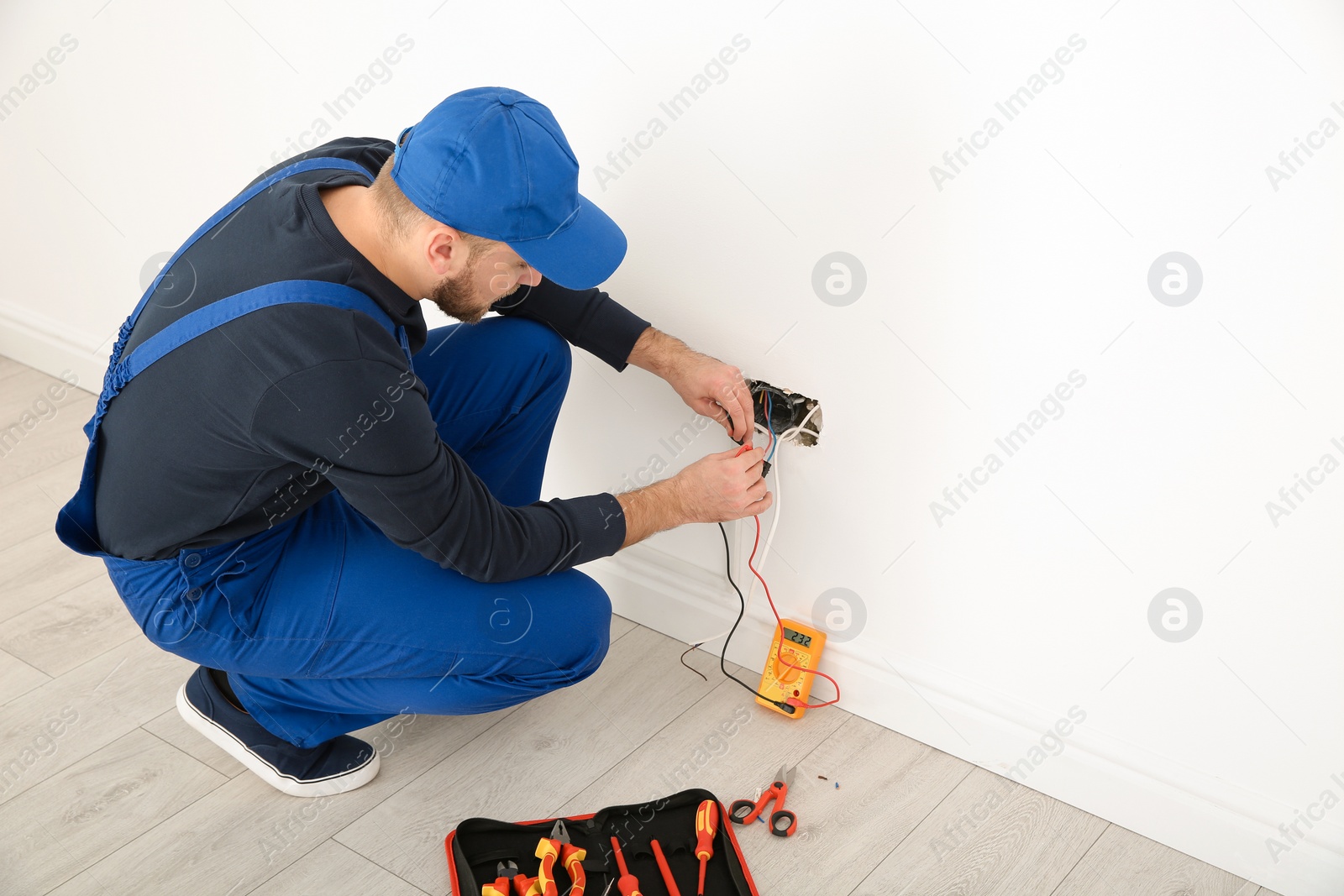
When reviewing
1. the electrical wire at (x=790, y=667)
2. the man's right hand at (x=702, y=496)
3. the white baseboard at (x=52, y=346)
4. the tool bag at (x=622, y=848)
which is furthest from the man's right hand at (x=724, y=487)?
the white baseboard at (x=52, y=346)

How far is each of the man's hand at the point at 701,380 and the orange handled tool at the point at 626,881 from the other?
652 mm

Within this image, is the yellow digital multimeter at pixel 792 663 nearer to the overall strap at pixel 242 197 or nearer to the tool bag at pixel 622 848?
the tool bag at pixel 622 848

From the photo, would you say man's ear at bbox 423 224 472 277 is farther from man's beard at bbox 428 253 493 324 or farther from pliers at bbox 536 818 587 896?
pliers at bbox 536 818 587 896

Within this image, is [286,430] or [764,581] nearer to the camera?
[286,430]

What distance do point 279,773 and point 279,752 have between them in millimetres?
33

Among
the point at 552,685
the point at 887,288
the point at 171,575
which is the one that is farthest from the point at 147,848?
the point at 887,288

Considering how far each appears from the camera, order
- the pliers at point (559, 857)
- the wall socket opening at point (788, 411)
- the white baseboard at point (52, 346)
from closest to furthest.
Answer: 1. the pliers at point (559, 857)
2. the wall socket opening at point (788, 411)
3. the white baseboard at point (52, 346)

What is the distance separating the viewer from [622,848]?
1.52 m

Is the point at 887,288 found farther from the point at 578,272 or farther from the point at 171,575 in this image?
the point at 171,575

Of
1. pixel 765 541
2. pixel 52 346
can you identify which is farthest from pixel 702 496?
pixel 52 346

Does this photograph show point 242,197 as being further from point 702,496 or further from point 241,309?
point 702,496

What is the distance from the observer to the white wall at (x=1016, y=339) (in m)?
1.23

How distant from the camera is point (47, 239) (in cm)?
283

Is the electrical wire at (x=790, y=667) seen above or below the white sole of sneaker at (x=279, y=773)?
above
